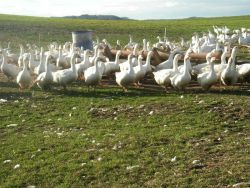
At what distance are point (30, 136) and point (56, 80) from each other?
627cm

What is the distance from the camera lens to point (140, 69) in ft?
61.0

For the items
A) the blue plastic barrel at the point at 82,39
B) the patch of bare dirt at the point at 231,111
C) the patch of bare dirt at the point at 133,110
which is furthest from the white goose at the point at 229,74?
the blue plastic barrel at the point at 82,39

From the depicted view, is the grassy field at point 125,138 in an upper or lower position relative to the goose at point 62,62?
lower

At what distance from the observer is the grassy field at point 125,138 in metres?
9.29

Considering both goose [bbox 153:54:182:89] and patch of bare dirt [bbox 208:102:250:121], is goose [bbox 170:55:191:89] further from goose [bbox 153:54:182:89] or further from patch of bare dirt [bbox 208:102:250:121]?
patch of bare dirt [bbox 208:102:250:121]

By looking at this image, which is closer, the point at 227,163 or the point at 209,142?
the point at 227,163

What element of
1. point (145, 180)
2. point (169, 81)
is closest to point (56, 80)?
point (169, 81)

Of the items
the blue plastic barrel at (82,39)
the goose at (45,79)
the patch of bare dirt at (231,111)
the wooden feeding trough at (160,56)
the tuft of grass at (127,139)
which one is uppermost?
the blue plastic barrel at (82,39)

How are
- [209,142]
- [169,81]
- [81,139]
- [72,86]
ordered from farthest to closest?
[72,86]
[169,81]
[81,139]
[209,142]

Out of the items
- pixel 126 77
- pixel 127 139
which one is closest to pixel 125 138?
pixel 127 139

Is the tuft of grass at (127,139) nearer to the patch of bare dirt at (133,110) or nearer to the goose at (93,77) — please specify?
the patch of bare dirt at (133,110)

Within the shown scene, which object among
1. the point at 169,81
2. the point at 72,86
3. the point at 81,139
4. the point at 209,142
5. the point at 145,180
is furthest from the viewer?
the point at 72,86

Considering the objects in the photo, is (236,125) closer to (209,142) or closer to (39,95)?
(209,142)

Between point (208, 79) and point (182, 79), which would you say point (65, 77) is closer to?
point (182, 79)
